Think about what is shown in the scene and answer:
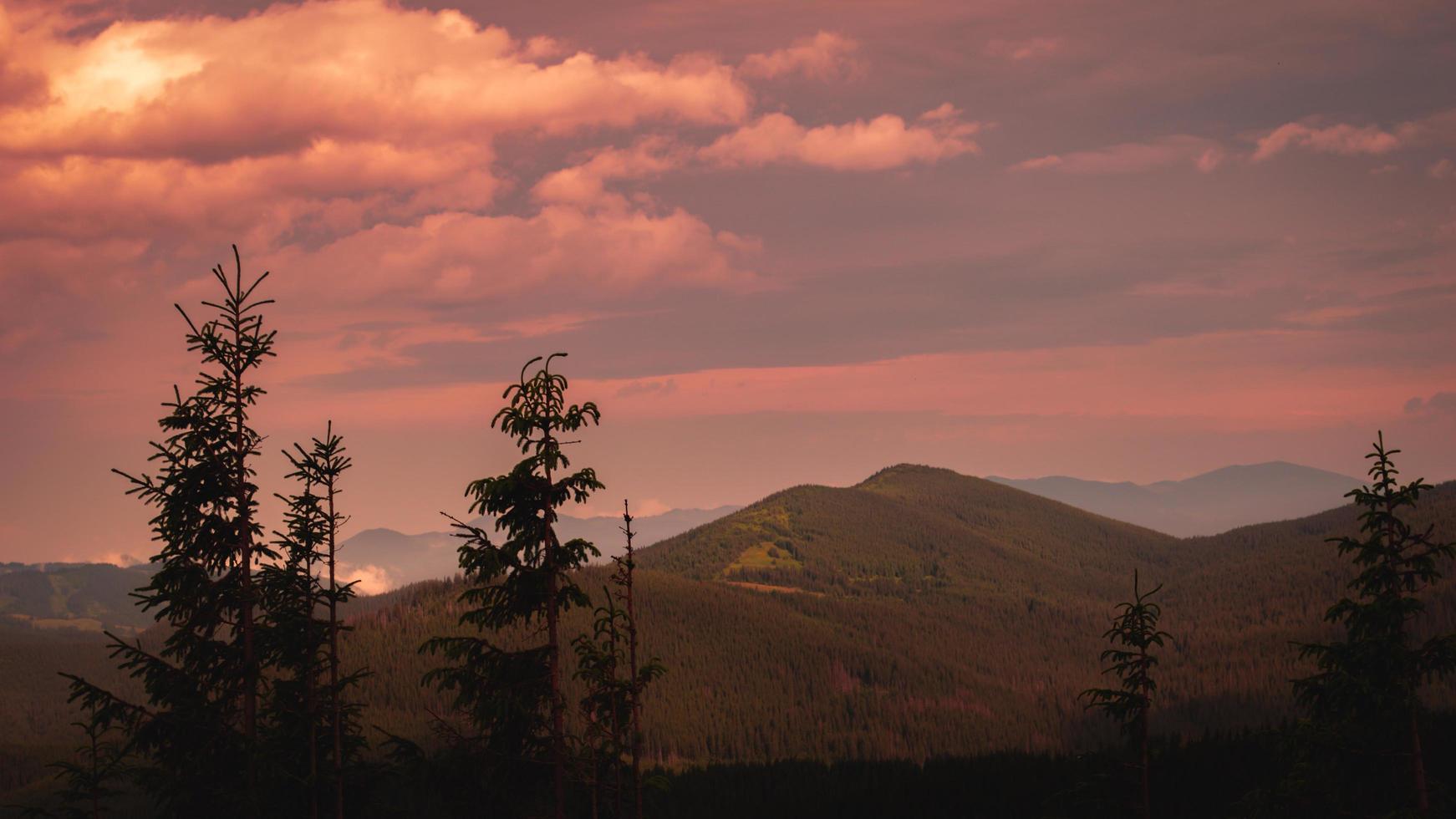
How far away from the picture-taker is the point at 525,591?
28375 millimetres

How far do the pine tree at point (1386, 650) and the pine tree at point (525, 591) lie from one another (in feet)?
65.5

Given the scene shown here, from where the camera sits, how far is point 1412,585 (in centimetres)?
2805

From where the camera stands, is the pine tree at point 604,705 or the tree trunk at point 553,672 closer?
the tree trunk at point 553,672

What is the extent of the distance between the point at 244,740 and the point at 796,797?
4772 inches

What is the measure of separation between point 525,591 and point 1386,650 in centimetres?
2358

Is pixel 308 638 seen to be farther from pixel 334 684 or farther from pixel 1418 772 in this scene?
pixel 1418 772

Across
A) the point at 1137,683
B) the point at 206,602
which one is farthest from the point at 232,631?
the point at 1137,683

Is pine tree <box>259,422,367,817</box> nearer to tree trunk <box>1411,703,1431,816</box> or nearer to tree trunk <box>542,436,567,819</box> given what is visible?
tree trunk <box>542,436,567,819</box>

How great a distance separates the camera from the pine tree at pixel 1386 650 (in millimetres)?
28766

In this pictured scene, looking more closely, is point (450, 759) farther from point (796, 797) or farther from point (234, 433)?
point (796, 797)

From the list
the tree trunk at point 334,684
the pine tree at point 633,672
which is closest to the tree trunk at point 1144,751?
the pine tree at point 633,672

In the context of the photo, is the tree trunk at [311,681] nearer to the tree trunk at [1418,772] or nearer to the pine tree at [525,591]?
the pine tree at [525,591]

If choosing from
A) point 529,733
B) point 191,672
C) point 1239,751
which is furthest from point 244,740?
point 1239,751

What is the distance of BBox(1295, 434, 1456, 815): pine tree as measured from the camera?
94.4ft
